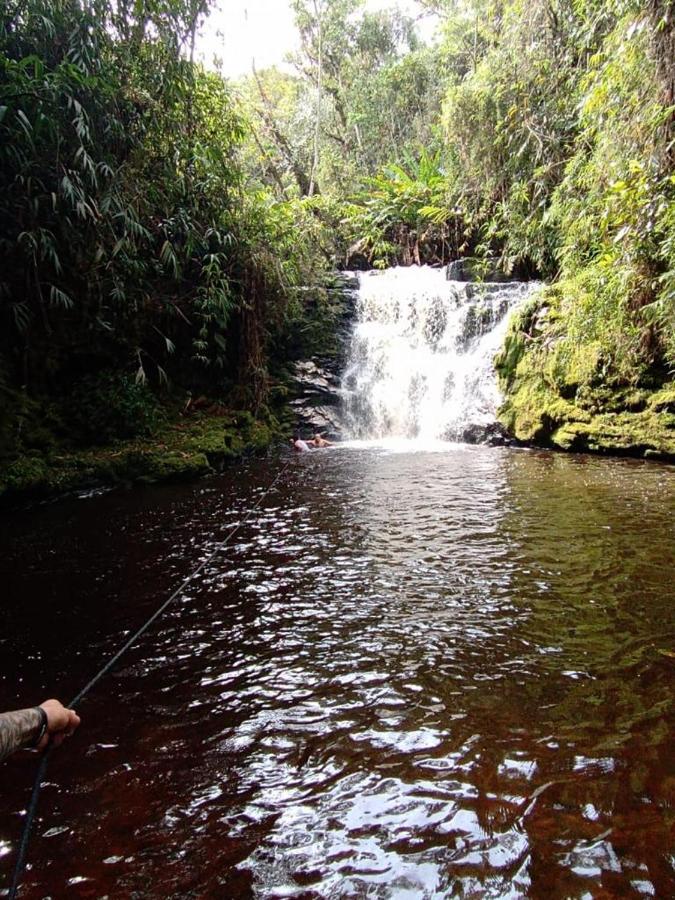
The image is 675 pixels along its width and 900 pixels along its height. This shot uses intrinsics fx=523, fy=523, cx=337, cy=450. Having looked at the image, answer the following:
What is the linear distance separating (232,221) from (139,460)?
16.2 feet

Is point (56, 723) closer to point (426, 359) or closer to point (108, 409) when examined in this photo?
point (108, 409)

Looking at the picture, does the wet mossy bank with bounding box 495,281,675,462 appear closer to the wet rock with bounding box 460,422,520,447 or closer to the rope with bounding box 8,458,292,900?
the wet rock with bounding box 460,422,520,447

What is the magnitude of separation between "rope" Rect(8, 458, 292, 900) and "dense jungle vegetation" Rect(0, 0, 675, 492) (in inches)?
139

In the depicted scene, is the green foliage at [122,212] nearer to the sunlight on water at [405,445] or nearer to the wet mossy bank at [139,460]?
the wet mossy bank at [139,460]

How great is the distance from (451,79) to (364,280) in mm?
7147

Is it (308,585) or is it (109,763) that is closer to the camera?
(109,763)

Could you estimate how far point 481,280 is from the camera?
1284 centimetres

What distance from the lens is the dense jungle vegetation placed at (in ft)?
20.6

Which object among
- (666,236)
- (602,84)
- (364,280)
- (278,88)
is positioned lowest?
(666,236)

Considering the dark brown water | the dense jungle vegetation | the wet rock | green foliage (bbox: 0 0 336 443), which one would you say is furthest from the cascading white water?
the dark brown water

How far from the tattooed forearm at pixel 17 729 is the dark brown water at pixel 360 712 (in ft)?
1.26

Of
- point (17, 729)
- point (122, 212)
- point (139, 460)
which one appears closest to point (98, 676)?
point (17, 729)

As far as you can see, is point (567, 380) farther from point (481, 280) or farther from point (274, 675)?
point (274, 675)

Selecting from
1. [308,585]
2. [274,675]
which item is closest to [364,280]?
[308,585]
